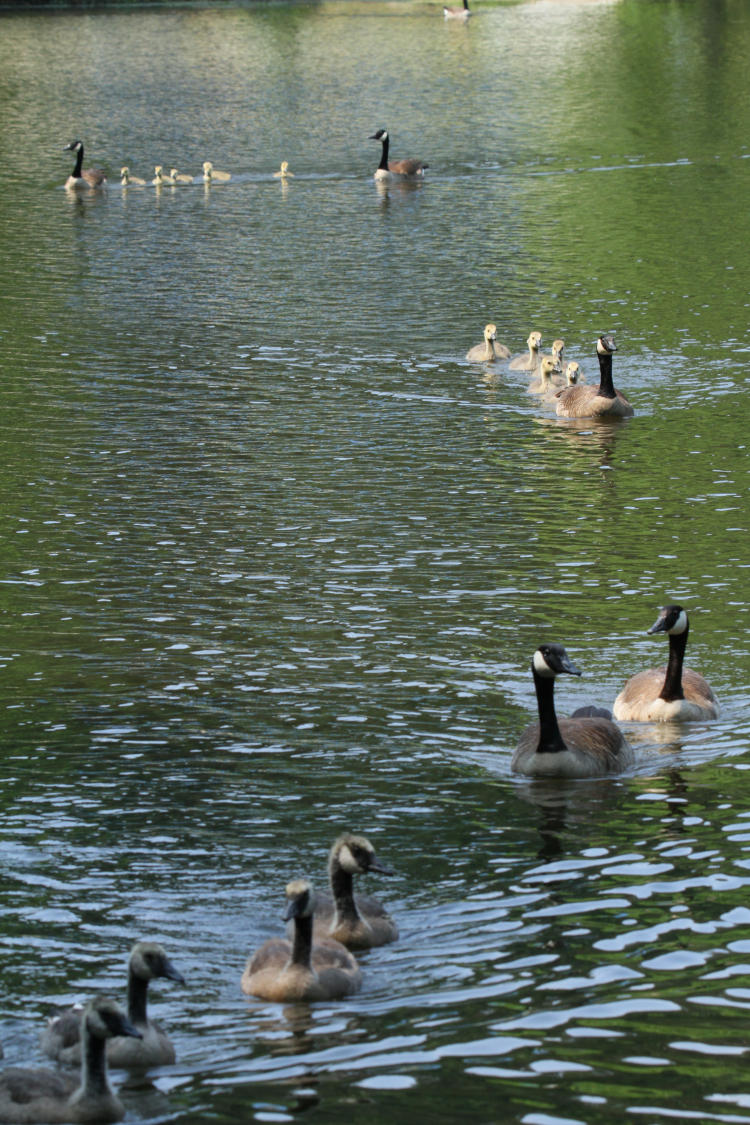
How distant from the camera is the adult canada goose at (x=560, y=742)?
15.1 meters

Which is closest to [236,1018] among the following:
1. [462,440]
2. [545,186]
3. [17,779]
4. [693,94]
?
[17,779]

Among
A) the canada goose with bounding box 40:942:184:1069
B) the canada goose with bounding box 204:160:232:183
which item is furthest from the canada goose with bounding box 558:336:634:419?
the canada goose with bounding box 204:160:232:183

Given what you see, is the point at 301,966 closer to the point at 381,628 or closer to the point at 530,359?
the point at 381,628

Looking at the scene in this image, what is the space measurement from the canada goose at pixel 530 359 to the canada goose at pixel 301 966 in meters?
20.3

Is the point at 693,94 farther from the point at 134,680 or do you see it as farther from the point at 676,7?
the point at 134,680

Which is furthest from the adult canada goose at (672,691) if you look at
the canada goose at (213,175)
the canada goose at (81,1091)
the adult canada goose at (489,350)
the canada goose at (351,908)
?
the canada goose at (213,175)

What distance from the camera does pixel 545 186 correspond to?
4953 cm

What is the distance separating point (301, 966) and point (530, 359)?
20.9 metres

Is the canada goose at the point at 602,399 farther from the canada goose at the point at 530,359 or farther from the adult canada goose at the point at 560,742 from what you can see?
the adult canada goose at the point at 560,742

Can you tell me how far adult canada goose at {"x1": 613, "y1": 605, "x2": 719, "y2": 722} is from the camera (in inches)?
635

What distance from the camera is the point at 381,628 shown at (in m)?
18.5

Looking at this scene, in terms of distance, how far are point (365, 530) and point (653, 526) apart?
11.7 ft

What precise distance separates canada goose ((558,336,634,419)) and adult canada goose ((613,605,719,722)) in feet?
39.5

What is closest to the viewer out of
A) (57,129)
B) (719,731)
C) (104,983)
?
(104,983)
